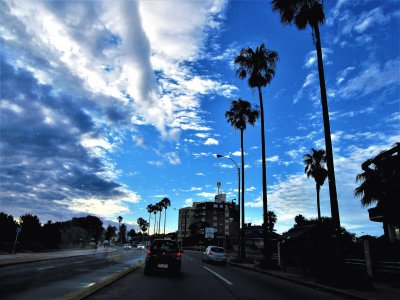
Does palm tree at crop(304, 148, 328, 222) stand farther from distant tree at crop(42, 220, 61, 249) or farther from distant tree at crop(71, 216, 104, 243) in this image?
distant tree at crop(71, 216, 104, 243)

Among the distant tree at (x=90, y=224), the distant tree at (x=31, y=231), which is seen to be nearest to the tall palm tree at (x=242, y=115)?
the distant tree at (x=31, y=231)

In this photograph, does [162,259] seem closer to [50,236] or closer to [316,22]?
[316,22]

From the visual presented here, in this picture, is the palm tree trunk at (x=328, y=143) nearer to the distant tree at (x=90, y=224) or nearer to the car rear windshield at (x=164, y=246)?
A: the car rear windshield at (x=164, y=246)

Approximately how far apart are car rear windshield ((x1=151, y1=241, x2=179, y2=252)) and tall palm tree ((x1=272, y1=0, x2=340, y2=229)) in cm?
759

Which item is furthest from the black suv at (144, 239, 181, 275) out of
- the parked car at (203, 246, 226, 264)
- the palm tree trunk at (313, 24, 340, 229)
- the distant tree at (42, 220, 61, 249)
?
the distant tree at (42, 220, 61, 249)

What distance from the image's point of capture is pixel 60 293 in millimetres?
9570

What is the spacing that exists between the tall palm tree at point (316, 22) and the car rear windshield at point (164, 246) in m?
7.59

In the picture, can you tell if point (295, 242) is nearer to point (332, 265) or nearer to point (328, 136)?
point (332, 265)

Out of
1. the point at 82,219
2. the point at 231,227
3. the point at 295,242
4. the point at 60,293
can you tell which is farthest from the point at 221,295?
the point at 82,219

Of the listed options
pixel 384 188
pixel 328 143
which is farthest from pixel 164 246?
pixel 384 188

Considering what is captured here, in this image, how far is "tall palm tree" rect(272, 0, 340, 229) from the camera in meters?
15.4

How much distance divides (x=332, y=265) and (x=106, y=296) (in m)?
10.6

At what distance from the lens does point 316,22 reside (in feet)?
59.5

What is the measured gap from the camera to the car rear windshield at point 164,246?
16469mm
